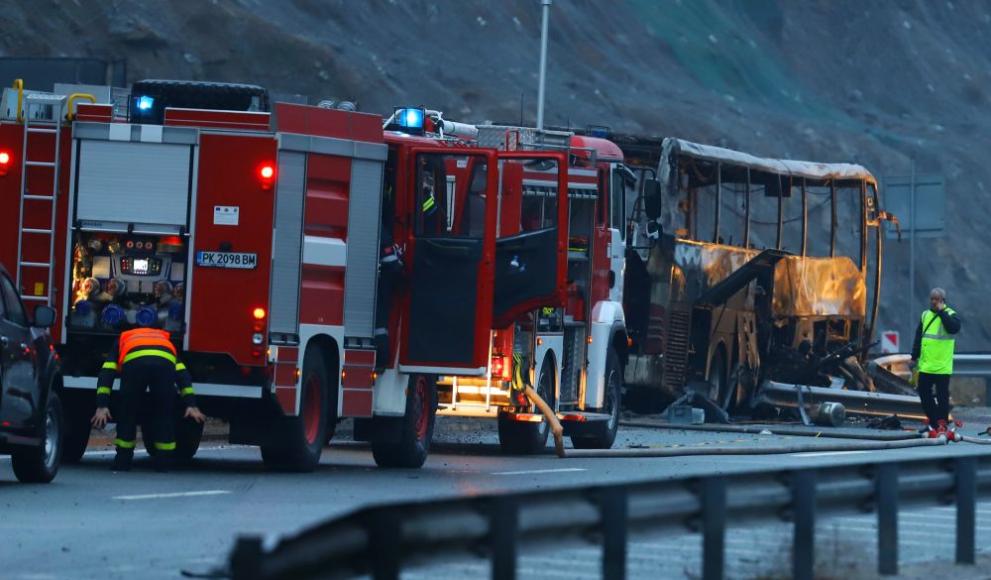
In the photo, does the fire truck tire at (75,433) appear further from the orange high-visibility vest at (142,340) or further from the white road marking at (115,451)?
the orange high-visibility vest at (142,340)

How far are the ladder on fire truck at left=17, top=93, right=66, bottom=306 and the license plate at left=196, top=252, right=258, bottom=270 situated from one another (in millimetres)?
1245

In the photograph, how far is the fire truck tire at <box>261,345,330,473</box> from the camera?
675 inches

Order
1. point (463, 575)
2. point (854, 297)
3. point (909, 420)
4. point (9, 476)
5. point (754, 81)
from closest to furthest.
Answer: point (463, 575), point (9, 476), point (909, 420), point (854, 297), point (754, 81)

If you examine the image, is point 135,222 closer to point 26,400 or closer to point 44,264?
point 44,264

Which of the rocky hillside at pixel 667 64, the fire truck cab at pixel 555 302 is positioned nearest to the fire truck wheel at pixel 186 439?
the fire truck cab at pixel 555 302

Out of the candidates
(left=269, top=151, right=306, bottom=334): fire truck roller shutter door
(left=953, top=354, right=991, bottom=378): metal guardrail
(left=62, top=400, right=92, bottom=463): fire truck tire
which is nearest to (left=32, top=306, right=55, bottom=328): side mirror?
(left=269, top=151, right=306, bottom=334): fire truck roller shutter door

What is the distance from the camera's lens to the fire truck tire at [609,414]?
22781mm

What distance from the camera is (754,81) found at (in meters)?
64.8

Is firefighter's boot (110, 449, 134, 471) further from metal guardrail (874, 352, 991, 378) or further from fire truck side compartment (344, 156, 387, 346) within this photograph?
metal guardrail (874, 352, 991, 378)

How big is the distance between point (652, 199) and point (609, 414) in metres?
2.60

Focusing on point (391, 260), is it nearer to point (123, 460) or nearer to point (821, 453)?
point (123, 460)

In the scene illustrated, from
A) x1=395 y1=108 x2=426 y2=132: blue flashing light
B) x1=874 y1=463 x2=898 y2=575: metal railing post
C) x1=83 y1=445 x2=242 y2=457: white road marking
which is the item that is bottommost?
x1=83 y1=445 x2=242 y2=457: white road marking

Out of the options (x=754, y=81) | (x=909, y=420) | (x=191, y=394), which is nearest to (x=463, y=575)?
(x=191, y=394)

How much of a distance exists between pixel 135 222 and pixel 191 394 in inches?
60.2
